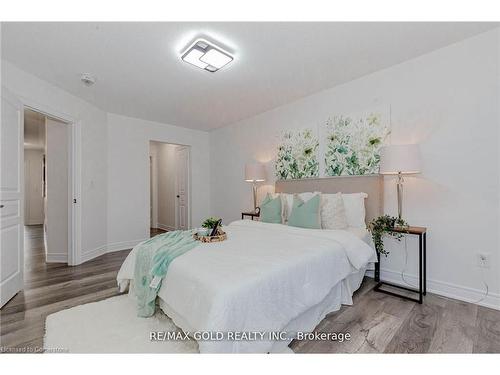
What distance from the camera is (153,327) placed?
5.93ft

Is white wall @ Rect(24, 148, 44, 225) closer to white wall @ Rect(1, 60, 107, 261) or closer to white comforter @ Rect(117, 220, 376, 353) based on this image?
white wall @ Rect(1, 60, 107, 261)

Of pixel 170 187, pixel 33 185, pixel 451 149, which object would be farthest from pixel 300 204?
pixel 33 185

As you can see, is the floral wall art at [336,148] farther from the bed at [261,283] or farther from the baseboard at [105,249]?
the baseboard at [105,249]

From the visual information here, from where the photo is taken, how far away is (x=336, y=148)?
10.3 feet

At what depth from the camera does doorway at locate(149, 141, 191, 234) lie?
556 centimetres

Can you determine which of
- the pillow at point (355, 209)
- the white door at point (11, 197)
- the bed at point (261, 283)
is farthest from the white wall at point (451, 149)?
the white door at point (11, 197)

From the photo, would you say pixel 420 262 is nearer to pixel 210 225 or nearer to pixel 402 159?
pixel 402 159

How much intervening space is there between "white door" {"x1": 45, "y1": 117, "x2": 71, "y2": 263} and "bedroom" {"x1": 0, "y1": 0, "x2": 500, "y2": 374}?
0.23 metres

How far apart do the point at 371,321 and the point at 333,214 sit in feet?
3.56

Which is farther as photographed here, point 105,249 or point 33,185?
A: point 33,185

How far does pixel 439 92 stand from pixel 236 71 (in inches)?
84.1

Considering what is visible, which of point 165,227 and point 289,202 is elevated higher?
point 289,202
